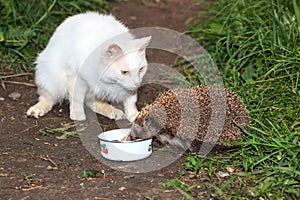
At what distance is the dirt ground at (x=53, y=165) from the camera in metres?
3.98

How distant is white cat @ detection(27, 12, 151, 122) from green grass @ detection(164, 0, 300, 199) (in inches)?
40.8

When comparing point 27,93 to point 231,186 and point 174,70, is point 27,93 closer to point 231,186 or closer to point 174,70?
point 174,70

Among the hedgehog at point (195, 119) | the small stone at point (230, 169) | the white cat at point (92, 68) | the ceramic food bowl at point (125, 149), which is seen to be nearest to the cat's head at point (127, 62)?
the white cat at point (92, 68)

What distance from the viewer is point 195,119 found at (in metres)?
4.43

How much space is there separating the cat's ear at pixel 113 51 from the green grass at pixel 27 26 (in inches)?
77.9

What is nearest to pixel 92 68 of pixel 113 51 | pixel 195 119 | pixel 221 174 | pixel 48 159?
pixel 113 51

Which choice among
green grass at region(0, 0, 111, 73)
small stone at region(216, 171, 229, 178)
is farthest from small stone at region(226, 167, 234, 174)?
green grass at region(0, 0, 111, 73)

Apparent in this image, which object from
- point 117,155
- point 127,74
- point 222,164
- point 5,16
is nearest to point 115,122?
point 127,74

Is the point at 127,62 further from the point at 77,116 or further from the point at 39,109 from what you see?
the point at 39,109

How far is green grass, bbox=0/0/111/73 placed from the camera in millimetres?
6570

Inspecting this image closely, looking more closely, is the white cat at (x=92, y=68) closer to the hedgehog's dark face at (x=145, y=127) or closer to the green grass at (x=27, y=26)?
the hedgehog's dark face at (x=145, y=127)

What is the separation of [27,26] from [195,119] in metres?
3.31

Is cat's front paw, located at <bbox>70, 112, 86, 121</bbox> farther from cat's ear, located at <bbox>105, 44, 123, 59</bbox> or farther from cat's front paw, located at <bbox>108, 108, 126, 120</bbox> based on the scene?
cat's ear, located at <bbox>105, 44, 123, 59</bbox>


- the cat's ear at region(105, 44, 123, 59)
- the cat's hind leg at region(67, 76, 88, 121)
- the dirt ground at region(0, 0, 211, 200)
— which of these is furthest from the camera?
the cat's hind leg at region(67, 76, 88, 121)
